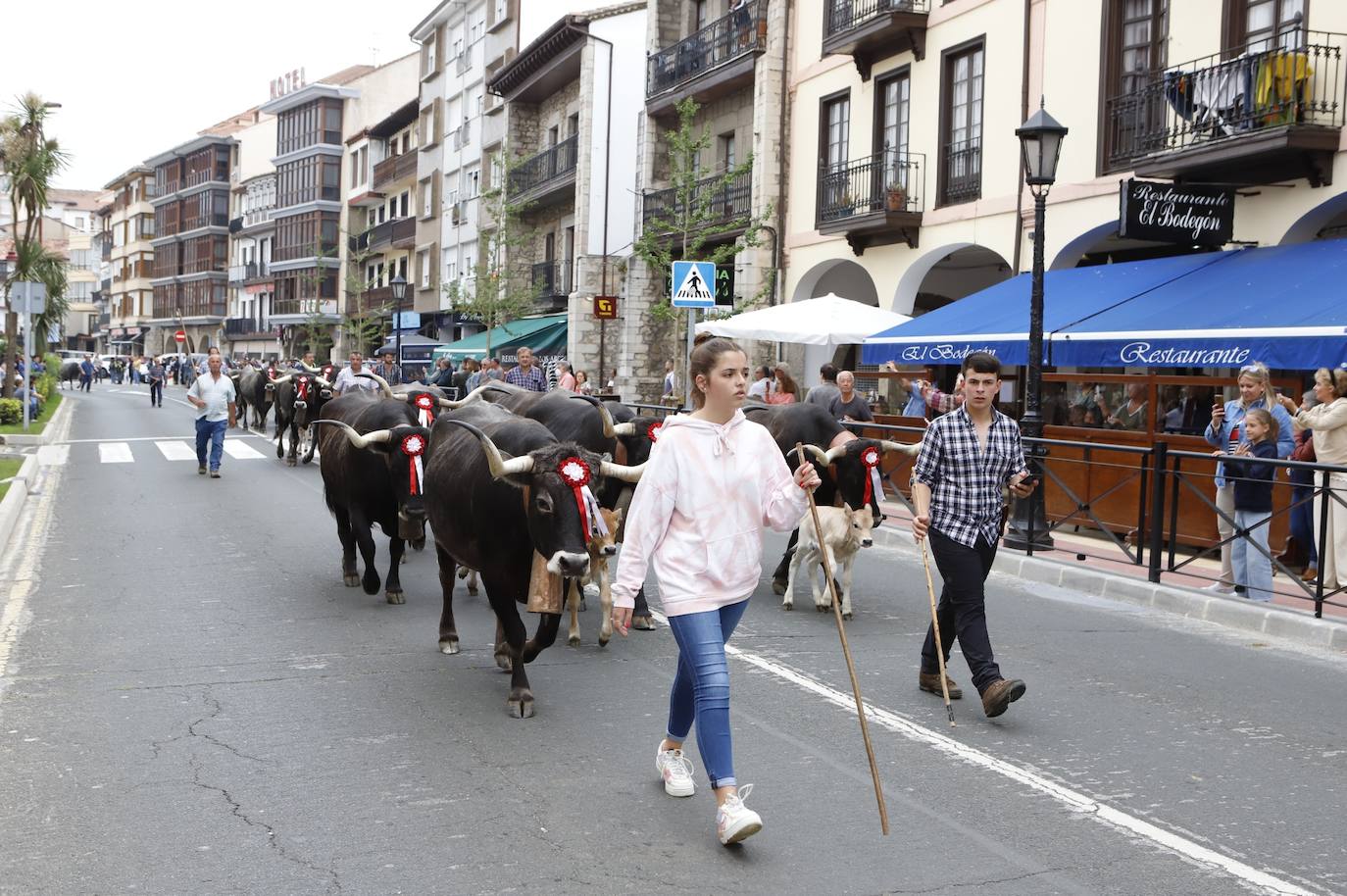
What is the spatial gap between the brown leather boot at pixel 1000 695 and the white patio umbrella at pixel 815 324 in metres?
12.0

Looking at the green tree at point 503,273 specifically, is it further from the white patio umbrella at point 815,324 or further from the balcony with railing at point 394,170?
the white patio umbrella at point 815,324

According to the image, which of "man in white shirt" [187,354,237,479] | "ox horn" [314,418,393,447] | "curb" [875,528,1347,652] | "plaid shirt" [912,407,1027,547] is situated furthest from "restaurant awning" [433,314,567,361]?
"plaid shirt" [912,407,1027,547]

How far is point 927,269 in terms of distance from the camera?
2325 cm

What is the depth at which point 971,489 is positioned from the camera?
6.98 meters

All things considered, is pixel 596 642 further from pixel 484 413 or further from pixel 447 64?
pixel 447 64

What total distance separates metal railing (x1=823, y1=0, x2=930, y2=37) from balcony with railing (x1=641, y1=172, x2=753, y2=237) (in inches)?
131

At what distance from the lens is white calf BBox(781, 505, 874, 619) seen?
9859mm

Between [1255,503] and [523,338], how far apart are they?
31.0 meters

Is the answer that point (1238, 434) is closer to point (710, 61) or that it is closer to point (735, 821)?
point (735, 821)

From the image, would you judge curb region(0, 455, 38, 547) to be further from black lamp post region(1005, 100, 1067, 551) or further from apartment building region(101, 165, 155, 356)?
apartment building region(101, 165, 155, 356)

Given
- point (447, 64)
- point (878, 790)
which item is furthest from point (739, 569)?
point (447, 64)

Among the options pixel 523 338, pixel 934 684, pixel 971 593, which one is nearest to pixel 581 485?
pixel 971 593

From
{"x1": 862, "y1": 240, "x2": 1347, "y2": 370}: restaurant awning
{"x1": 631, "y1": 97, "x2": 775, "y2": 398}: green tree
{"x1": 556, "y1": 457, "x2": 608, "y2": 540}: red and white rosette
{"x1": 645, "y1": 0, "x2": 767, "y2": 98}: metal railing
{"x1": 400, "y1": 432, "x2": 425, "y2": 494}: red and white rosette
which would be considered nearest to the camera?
{"x1": 556, "y1": 457, "x2": 608, "y2": 540}: red and white rosette

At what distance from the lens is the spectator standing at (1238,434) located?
10.9m
